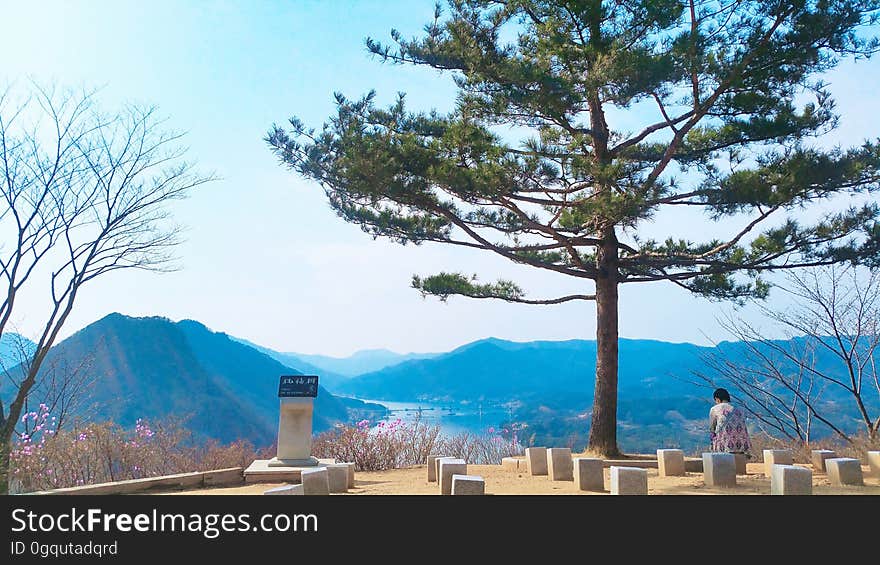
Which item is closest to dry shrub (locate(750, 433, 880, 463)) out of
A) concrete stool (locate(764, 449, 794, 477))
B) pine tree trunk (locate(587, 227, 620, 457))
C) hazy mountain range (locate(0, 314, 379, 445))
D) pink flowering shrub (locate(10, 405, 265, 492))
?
concrete stool (locate(764, 449, 794, 477))

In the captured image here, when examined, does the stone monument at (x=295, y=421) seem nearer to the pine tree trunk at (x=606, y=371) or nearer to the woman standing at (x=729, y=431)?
the pine tree trunk at (x=606, y=371)

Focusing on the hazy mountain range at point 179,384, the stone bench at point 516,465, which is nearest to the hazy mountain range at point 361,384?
the hazy mountain range at point 179,384

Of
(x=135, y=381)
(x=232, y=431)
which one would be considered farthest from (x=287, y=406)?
(x=135, y=381)

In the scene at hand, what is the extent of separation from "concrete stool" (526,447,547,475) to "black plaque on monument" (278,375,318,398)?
2738mm

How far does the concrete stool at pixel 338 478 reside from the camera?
6242 mm

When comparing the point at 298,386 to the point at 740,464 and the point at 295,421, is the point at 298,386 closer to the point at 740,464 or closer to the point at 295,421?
the point at 295,421

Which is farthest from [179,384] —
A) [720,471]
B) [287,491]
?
[720,471]

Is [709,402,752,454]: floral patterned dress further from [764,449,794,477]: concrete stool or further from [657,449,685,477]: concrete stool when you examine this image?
[657,449,685,477]: concrete stool

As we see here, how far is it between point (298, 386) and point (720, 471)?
490 cm

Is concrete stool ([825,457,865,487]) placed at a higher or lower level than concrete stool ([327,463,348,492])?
higher

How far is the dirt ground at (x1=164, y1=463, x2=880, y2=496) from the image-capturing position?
5758 mm

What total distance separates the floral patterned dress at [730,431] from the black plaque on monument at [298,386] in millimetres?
4946

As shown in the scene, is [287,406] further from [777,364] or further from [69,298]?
[777,364]
